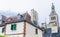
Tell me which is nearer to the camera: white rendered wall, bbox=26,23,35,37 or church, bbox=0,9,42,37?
church, bbox=0,9,42,37

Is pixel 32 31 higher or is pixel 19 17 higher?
pixel 19 17

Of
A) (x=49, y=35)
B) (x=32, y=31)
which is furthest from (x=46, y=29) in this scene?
(x=32, y=31)

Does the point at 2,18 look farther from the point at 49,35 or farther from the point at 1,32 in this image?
the point at 49,35

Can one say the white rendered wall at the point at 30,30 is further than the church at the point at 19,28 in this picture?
Yes

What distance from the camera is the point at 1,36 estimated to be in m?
14.1

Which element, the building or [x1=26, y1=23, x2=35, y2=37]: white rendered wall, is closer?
the building

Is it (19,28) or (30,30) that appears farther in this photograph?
(30,30)

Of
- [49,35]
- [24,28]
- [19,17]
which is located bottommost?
[49,35]

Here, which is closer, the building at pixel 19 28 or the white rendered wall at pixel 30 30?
the building at pixel 19 28

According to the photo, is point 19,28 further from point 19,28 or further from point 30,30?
point 30,30

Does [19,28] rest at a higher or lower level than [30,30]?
higher

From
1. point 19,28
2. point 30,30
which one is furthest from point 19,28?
point 30,30

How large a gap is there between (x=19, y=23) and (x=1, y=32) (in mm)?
2241

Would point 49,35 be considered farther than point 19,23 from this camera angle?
Yes
